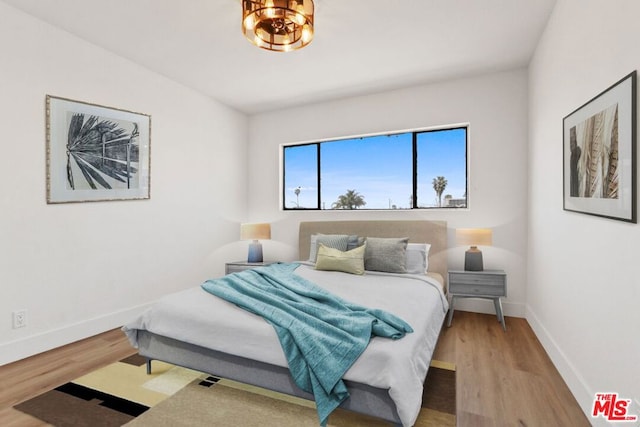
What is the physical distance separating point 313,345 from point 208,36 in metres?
2.74

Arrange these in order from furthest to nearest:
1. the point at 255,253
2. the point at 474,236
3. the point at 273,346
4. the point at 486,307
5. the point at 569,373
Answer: the point at 255,253, the point at 486,307, the point at 474,236, the point at 569,373, the point at 273,346

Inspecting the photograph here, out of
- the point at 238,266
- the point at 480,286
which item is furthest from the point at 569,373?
the point at 238,266

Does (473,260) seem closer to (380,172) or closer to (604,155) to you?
(380,172)

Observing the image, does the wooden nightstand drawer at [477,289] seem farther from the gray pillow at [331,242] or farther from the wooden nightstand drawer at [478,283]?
the gray pillow at [331,242]

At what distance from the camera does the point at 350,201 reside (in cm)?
464

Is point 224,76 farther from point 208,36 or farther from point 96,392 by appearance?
point 96,392

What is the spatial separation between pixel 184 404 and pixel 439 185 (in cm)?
347

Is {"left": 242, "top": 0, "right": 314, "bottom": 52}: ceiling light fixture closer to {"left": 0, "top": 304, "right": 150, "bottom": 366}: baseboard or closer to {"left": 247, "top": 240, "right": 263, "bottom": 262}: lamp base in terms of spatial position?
{"left": 247, "top": 240, "right": 263, "bottom": 262}: lamp base

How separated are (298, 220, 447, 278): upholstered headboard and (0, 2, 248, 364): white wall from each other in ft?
4.59

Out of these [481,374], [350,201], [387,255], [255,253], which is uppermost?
[350,201]

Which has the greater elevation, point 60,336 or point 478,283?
point 478,283

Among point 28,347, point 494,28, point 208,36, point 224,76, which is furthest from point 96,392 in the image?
point 494,28

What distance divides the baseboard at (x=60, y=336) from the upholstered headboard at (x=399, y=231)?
227 cm

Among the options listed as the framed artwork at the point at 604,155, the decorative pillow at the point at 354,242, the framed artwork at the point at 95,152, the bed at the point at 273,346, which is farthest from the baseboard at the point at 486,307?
the framed artwork at the point at 95,152
